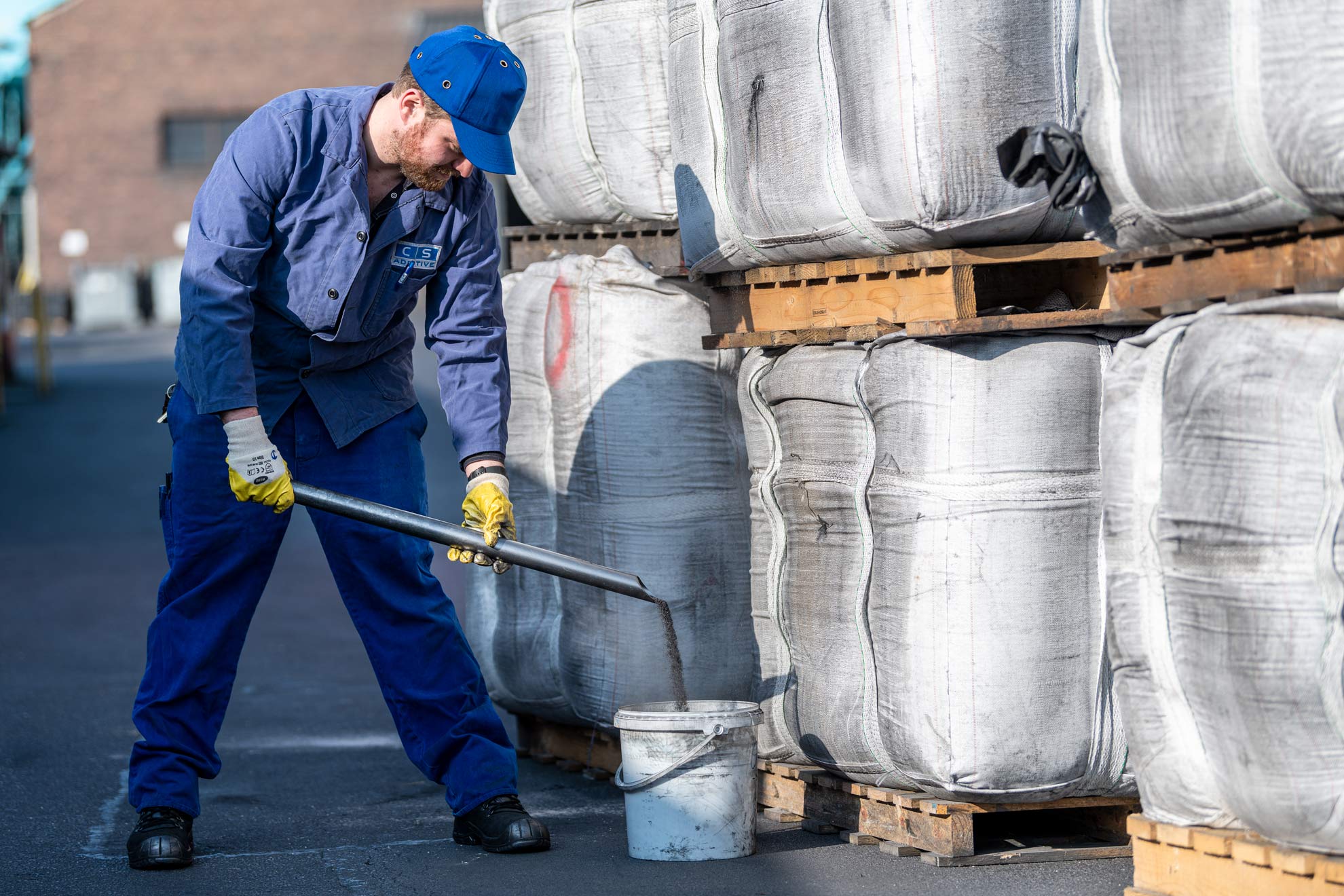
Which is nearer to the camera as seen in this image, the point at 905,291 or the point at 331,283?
the point at 905,291

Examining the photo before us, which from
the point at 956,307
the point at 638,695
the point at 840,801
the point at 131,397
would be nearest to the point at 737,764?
the point at 840,801


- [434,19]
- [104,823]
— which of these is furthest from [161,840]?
[434,19]

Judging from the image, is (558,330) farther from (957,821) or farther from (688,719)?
(957,821)

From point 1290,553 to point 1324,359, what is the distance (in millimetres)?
332

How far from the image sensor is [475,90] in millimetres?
3707

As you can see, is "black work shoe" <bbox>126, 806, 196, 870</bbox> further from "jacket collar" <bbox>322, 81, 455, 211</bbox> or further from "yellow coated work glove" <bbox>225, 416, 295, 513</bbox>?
"jacket collar" <bbox>322, 81, 455, 211</bbox>

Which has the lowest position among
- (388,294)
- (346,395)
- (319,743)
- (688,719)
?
(319,743)

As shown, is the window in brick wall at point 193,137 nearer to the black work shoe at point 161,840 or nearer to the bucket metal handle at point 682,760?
the black work shoe at point 161,840

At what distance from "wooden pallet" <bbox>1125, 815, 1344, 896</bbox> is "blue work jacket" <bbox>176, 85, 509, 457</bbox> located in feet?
6.00

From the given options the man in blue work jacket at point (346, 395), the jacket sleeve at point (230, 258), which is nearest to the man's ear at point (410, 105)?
the man in blue work jacket at point (346, 395)

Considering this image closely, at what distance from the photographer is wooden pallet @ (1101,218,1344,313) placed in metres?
2.79

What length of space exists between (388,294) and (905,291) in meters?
1.26

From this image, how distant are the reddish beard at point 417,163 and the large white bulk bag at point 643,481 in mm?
707

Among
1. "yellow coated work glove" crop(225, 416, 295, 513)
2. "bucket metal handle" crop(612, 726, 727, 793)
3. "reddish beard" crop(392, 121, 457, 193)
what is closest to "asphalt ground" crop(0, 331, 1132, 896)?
"bucket metal handle" crop(612, 726, 727, 793)
